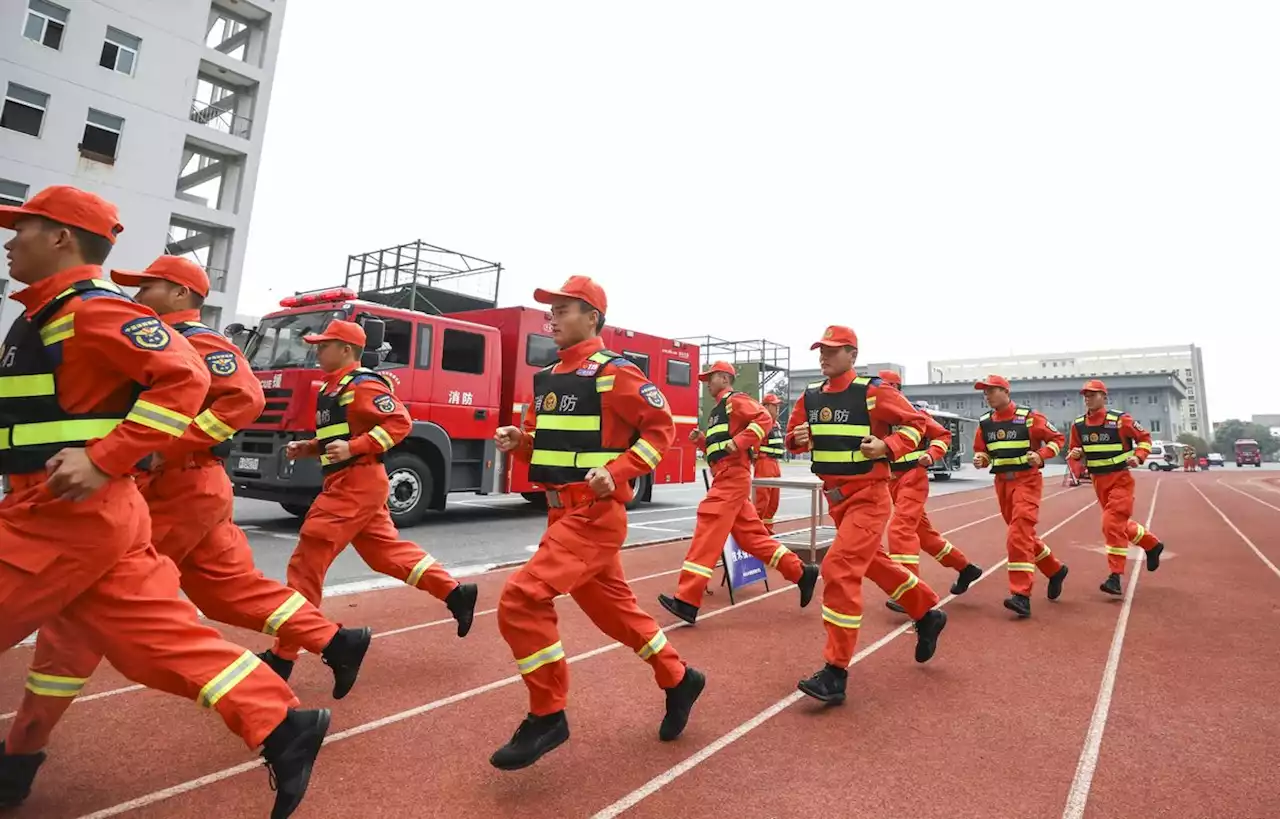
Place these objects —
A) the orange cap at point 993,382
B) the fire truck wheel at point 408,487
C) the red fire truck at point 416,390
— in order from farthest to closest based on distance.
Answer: the fire truck wheel at point 408,487, the red fire truck at point 416,390, the orange cap at point 993,382

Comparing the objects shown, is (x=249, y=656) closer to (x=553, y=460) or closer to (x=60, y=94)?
(x=553, y=460)

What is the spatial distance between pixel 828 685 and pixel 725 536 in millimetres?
1956

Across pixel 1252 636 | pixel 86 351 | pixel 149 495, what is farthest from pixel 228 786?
pixel 1252 636

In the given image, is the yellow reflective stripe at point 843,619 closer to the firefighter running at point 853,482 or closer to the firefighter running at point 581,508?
the firefighter running at point 853,482

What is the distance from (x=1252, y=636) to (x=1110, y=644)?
1.26 m

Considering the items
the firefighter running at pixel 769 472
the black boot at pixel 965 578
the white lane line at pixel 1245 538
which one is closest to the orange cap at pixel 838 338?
the black boot at pixel 965 578

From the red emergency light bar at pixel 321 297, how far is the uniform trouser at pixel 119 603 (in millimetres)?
6737

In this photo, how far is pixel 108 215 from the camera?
223cm

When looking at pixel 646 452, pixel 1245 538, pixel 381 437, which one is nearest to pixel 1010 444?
pixel 646 452

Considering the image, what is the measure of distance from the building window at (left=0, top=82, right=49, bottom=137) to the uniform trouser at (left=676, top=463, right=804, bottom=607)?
23.1 metres

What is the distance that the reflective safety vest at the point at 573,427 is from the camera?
2.88m

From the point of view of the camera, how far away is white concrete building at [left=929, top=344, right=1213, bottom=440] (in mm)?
93812

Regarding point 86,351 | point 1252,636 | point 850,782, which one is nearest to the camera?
point 86,351

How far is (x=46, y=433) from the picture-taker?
199cm
